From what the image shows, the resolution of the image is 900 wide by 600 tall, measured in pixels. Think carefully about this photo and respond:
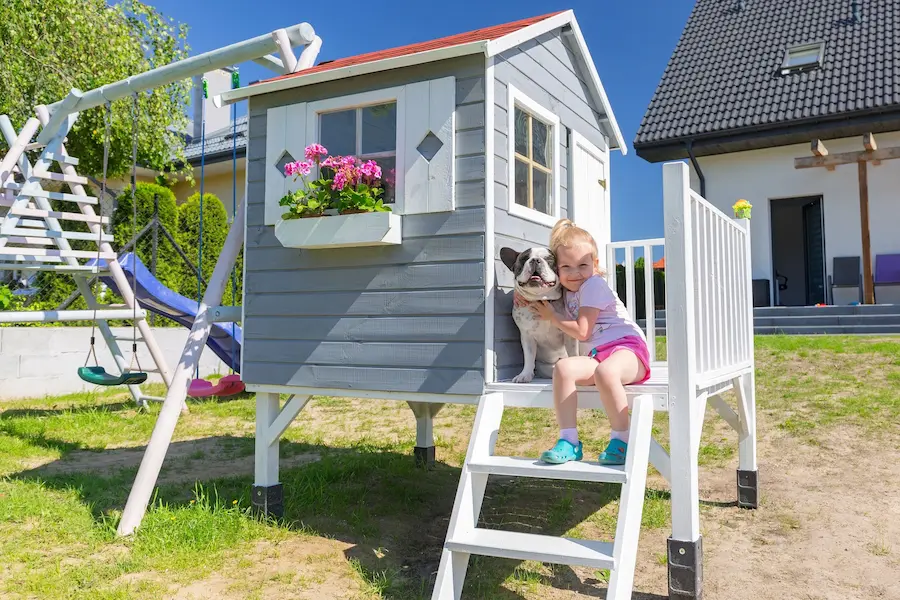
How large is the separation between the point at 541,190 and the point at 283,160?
1.57 meters

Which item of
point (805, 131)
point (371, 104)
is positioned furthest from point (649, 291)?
point (805, 131)

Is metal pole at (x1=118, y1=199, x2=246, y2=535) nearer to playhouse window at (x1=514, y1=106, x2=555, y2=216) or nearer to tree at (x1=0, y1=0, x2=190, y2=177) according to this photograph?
playhouse window at (x1=514, y1=106, x2=555, y2=216)

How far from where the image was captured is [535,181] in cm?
425

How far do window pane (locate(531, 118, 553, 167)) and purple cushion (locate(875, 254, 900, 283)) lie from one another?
8298mm

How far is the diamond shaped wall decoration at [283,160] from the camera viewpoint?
424 cm

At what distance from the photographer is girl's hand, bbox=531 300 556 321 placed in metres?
3.47

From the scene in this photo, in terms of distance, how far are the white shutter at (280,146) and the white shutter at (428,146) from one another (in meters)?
0.74

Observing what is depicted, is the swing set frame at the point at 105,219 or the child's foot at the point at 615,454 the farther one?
the swing set frame at the point at 105,219

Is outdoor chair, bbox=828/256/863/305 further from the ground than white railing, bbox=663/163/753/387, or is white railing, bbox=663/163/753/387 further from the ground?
outdoor chair, bbox=828/256/863/305

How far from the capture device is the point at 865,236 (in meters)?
10.3

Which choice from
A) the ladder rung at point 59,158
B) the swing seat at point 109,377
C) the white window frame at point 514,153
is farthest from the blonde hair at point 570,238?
the ladder rung at point 59,158

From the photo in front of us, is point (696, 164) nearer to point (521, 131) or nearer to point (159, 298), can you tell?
point (159, 298)

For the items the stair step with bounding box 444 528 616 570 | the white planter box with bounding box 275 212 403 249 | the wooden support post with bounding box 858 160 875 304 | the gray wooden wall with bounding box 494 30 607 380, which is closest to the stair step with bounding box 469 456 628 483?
the stair step with bounding box 444 528 616 570

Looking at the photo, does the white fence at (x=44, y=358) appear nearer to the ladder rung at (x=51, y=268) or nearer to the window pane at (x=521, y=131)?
the ladder rung at (x=51, y=268)
